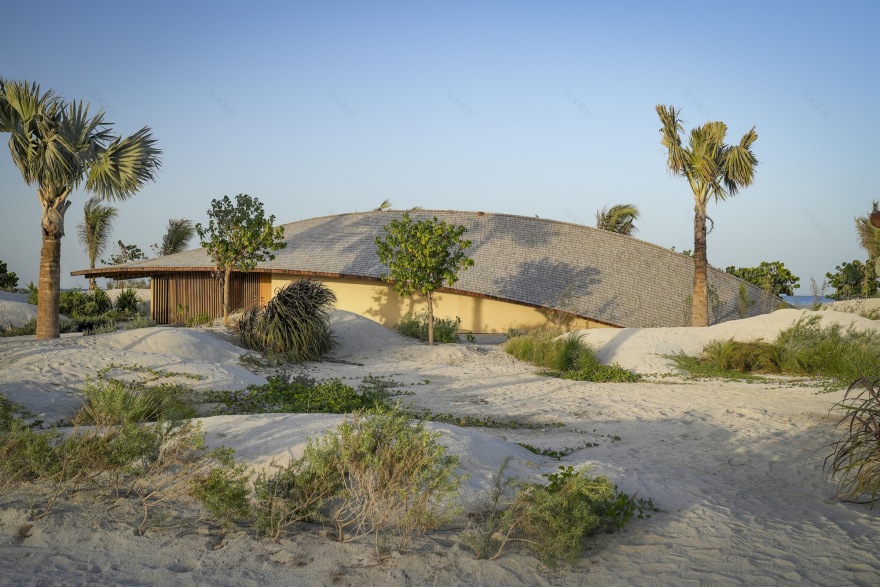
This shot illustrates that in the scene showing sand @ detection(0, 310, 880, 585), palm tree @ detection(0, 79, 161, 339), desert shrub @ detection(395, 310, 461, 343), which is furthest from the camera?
desert shrub @ detection(395, 310, 461, 343)

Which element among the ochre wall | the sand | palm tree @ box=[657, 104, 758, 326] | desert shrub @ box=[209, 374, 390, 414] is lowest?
the sand

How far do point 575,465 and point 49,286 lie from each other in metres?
11.9

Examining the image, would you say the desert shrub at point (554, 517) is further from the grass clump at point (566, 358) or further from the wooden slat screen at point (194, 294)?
the wooden slat screen at point (194, 294)

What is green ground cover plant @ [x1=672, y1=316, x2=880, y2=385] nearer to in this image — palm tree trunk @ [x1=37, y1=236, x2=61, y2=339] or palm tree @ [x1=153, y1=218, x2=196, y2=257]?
palm tree trunk @ [x1=37, y1=236, x2=61, y2=339]

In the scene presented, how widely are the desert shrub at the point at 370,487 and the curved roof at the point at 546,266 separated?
60.5 feet

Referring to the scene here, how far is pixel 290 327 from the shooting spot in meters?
16.3

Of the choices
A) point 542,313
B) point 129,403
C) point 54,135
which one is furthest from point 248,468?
point 542,313

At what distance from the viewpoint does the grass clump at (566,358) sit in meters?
14.0

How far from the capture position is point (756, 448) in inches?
305

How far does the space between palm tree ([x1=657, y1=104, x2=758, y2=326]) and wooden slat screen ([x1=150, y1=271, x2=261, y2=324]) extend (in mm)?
15810

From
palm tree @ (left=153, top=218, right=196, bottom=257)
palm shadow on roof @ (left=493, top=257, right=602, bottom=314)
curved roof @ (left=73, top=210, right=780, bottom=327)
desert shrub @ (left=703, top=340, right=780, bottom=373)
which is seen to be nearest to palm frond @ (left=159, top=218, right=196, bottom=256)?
palm tree @ (left=153, top=218, right=196, bottom=257)

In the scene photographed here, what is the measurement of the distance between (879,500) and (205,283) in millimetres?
24258

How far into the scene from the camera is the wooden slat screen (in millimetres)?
26359

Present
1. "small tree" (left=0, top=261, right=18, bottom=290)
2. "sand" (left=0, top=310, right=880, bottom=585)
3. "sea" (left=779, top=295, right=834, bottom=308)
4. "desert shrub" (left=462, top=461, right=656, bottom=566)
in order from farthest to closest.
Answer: "small tree" (left=0, top=261, right=18, bottom=290)
"sea" (left=779, top=295, right=834, bottom=308)
"desert shrub" (left=462, top=461, right=656, bottom=566)
"sand" (left=0, top=310, right=880, bottom=585)
